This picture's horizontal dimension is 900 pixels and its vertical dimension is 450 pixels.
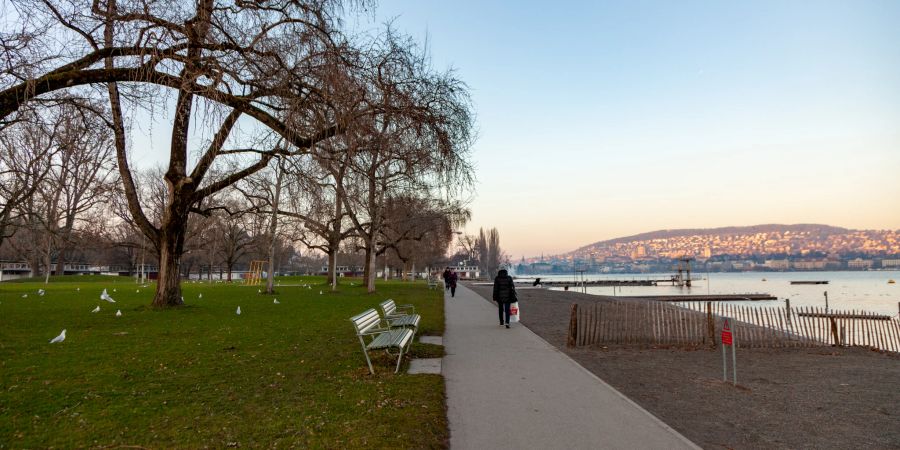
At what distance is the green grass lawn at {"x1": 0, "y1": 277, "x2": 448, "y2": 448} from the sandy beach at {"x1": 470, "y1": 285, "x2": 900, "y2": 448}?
3065mm

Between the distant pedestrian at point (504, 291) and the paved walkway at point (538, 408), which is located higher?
the distant pedestrian at point (504, 291)

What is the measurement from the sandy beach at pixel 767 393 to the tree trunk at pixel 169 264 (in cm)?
1252

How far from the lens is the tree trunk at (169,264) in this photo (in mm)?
16141

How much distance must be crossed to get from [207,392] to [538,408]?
13.4 ft

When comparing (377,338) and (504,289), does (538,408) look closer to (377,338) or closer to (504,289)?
(377,338)

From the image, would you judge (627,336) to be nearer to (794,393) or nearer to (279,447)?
(794,393)

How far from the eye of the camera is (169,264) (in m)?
16.5

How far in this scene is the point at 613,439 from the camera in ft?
15.9

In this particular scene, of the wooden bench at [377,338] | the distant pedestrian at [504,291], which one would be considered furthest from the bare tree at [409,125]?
the distant pedestrian at [504,291]

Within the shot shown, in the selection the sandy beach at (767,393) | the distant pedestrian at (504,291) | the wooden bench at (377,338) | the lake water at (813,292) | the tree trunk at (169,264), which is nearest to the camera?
the sandy beach at (767,393)

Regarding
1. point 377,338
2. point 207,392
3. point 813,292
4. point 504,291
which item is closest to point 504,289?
point 504,291

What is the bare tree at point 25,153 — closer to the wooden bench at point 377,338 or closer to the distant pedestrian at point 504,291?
the wooden bench at point 377,338

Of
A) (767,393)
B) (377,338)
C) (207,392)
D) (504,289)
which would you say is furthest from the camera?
(504,289)

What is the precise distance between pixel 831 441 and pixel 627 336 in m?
6.50
